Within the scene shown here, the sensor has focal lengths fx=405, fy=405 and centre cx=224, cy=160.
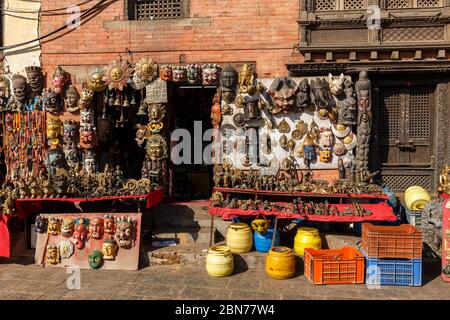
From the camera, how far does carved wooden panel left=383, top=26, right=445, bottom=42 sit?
32.8 ft

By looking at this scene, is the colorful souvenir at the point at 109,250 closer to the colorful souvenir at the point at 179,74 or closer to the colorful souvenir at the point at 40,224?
the colorful souvenir at the point at 40,224

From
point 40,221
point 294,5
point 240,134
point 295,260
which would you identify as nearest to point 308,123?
point 240,134

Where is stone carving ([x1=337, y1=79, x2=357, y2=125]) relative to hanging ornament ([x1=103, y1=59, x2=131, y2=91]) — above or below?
below

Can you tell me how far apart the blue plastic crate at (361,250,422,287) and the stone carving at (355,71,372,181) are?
3046mm

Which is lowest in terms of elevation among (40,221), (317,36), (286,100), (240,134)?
(40,221)

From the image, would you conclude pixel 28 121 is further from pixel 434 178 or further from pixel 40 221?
pixel 434 178

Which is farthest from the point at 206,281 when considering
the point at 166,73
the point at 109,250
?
the point at 166,73

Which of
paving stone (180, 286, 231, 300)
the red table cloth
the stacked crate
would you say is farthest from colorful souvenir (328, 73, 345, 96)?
paving stone (180, 286, 231, 300)

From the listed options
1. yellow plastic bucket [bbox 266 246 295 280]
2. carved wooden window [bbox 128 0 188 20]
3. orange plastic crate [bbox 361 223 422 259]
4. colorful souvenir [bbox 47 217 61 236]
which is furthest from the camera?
carved wooden window [bbox 128 0 188 20]

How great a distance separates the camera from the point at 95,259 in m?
8.23

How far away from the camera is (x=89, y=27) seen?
432 inches

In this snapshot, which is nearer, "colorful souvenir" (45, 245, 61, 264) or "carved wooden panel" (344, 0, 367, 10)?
"colorful souvenir" (45, 245, 61, 264)

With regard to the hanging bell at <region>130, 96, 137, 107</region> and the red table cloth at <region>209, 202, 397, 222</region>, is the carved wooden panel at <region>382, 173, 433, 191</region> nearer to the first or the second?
the red table cloth at <region>209, 202, 397, 222</region>

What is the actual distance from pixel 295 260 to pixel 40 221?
17.9 ft
